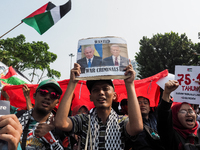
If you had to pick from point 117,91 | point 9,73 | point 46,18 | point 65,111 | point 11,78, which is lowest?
point 65,111

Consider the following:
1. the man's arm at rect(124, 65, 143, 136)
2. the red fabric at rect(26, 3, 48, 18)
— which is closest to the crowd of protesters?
the man's arm at rect(124, 65, 143, 136)

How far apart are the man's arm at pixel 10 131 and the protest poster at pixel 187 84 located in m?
2.26

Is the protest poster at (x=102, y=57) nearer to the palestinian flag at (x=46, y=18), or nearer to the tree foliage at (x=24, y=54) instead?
the palestinian flag at (x=46, y=18)

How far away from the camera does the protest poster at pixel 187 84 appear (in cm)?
256

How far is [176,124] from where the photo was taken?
2.38m

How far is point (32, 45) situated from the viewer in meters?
22.7

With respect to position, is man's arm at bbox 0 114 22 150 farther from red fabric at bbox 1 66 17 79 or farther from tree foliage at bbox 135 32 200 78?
tree foliage at bbox 135 32 200 78

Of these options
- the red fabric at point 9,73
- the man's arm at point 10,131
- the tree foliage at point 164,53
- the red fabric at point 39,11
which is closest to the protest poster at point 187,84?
the man's arm at point 10,131

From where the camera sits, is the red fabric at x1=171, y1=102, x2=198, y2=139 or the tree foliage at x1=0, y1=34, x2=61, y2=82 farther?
the tree foliage at x1=0, y1=34, x2=61, y2=82

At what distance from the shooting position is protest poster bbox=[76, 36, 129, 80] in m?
1.72

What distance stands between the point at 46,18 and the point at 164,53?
14.6 m

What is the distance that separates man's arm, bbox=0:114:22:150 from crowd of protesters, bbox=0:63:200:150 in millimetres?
745

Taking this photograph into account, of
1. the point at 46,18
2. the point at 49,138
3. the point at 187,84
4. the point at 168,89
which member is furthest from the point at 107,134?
the point at 46,18

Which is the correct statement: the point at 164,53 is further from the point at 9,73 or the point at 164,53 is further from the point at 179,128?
the point at 179,128
